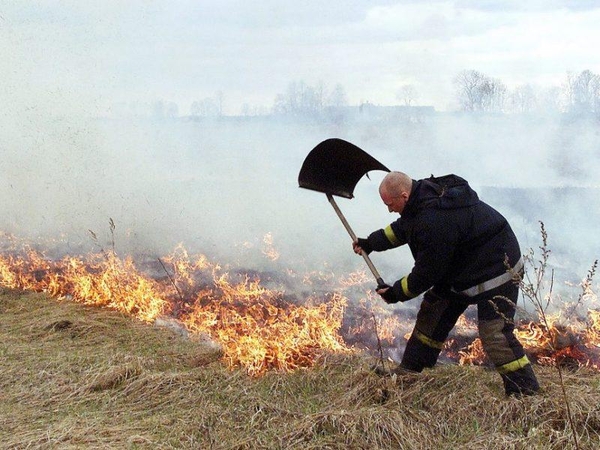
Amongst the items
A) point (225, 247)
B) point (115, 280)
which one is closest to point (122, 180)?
point (225, 247)

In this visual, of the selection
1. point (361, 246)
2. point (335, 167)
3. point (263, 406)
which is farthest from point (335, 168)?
point (263, 406)

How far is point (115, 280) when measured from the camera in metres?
7.12

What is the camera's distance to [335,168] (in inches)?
185

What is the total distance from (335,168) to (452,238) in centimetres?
137

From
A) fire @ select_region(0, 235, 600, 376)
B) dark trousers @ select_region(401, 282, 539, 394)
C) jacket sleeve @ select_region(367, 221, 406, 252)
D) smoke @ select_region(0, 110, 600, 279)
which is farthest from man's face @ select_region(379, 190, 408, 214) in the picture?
smoke @ select_region(0, 110, 600, 279)

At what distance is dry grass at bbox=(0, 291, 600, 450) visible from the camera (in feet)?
10.9

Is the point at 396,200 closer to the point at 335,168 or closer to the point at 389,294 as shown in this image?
the point at 389,294

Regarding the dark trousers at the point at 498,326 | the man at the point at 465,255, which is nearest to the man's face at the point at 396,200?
the man at the point at 465,255

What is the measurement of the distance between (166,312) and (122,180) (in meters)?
5.49

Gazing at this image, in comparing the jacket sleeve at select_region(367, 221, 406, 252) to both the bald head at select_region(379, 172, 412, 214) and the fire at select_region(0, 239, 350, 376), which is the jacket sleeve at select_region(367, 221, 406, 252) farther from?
the fire at select_region(0, 239, 350, 376)

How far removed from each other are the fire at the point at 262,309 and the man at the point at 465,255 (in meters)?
0.84

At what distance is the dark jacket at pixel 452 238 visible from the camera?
145 inches

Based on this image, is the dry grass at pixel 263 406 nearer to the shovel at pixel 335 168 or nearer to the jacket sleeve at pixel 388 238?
the jacket sleeve at pixel 388 238

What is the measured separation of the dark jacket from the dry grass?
79 centimetres
